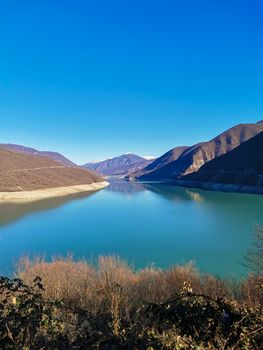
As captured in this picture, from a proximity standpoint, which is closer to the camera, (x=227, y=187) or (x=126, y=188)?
(x=227, y=187)

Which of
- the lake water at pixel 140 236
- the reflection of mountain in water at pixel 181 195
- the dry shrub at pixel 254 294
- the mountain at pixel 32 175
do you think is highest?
the mountain at pixel 32 175

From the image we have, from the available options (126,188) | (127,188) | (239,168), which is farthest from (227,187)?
(126,188)

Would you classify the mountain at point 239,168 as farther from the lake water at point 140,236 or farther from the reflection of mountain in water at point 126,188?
the lake water at point 140,236

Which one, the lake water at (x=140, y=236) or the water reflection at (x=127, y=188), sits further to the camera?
the water reflection at (x=127, y=188)

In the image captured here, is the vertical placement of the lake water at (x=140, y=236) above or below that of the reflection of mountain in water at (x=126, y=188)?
below

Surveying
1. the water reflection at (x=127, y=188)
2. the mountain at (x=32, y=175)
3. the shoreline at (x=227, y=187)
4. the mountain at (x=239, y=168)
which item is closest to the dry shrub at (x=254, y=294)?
the shoreline at (x=227, y=187)

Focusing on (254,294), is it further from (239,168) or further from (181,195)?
(239,168)

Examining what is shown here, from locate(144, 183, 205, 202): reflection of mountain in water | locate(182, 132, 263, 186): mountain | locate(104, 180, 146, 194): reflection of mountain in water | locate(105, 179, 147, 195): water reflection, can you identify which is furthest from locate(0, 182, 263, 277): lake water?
locate(104, 180, 146, 194): reflection of mountain in water

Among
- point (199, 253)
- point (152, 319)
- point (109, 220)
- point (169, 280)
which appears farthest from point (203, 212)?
point (152, 319)
